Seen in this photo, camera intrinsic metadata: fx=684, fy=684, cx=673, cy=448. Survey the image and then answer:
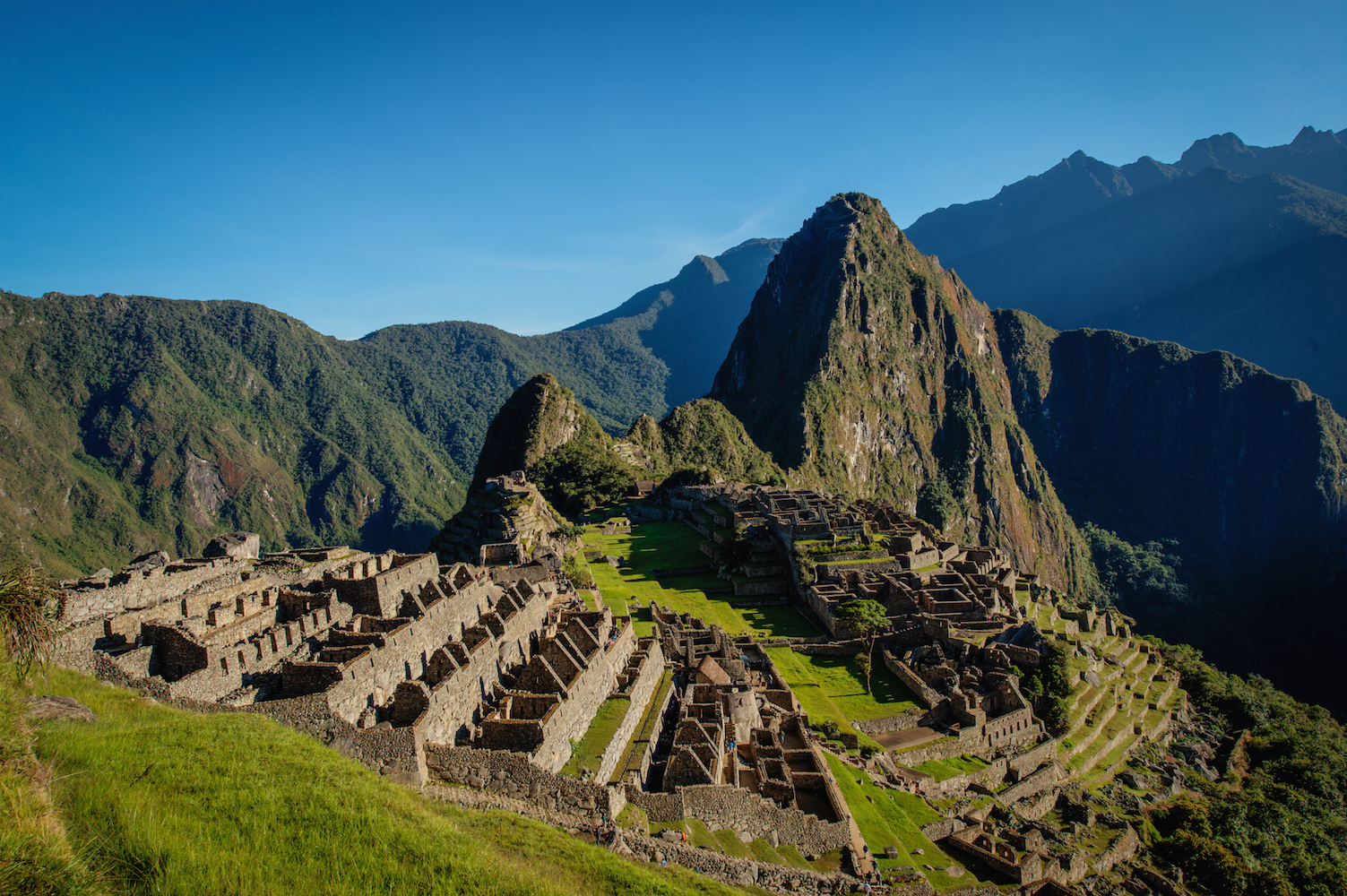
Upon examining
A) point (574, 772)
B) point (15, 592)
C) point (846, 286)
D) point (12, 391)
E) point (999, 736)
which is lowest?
point (999, 736)

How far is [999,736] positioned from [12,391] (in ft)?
490

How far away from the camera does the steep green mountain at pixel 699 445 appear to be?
119 meters

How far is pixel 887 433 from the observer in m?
184

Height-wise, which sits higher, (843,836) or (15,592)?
(15,592)

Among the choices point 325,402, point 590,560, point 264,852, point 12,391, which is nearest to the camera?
point 264,852

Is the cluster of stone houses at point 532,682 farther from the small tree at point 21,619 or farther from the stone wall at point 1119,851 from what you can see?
the small tree at point 21,619

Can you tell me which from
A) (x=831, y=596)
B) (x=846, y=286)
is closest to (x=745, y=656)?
(x=831, y=596)

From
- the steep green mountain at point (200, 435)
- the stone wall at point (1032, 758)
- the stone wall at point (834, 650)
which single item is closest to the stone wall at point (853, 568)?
the stone wall at point (834, 650)

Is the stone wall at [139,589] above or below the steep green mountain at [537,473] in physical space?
below

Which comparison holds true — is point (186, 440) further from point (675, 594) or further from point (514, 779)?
point (514, 779)

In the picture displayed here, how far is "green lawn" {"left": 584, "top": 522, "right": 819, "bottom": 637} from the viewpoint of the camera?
134ft

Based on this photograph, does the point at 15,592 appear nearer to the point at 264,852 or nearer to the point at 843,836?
the point at 264,852

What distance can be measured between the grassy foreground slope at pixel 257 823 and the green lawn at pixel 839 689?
18599 mm

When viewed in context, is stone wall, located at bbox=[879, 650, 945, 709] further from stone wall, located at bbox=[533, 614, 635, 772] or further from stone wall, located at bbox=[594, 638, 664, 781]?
stone wall, located at bbox=[533, 614, 635, 772]
